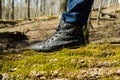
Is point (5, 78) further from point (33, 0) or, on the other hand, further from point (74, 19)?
point (33, 0)

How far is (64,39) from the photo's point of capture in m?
3.33

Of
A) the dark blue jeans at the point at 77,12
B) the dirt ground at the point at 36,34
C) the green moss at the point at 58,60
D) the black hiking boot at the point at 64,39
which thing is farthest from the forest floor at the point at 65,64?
the dirt ground at the point at 36,34

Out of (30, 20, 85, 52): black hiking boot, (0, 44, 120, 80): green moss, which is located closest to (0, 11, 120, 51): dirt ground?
(30, 20, 85, 52): black hiking boot

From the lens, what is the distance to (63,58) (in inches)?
111

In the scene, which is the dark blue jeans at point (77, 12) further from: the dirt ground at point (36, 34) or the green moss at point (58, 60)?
the dirt ground at point (36, 34)

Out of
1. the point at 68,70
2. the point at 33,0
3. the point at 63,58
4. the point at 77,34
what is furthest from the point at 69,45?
the point at 33,0

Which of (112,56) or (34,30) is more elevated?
(112,56)

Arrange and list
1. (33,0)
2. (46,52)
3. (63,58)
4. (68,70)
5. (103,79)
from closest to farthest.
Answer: (103,79) → (68,70) → (63,58) → (46,52) → (33,0)

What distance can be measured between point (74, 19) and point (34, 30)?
11.0 metres

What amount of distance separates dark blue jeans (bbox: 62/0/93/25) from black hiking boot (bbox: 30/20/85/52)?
0.08 meters

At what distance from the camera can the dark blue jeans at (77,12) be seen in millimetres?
3240

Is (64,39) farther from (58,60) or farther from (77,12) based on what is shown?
(58,60)

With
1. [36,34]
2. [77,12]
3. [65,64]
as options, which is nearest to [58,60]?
[65,64]

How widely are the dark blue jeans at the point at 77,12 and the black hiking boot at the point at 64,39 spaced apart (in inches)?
3.3
